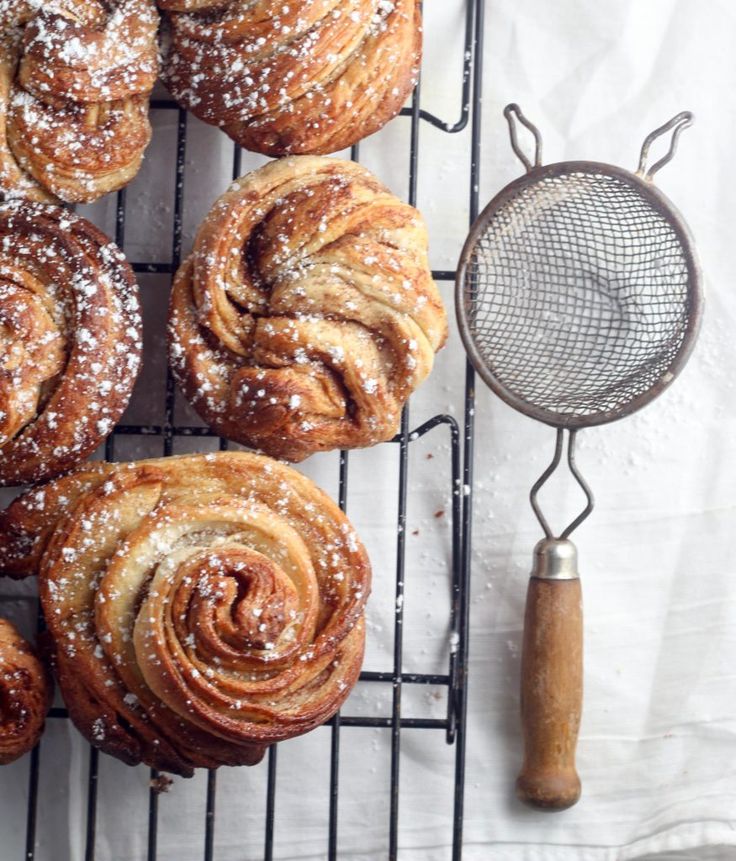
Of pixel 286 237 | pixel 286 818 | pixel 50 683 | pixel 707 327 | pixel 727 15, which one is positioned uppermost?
pixel 727 15

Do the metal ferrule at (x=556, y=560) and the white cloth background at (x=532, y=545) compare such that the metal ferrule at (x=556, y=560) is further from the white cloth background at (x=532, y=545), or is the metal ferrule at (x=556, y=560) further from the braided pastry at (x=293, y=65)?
the braided pastry at (x=293, y=65)

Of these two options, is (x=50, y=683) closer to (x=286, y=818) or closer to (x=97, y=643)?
(x=97, y=643)

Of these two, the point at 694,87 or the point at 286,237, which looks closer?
the point at 286,237

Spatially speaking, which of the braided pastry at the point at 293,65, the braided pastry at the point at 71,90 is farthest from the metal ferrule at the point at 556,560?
the braided pastry at the point at 71,90

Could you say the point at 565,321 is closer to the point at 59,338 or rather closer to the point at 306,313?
the point at 306,313

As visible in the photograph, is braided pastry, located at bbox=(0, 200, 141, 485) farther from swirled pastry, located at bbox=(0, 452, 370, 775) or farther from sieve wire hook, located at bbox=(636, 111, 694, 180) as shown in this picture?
sieve wire hook, located at bbox=(636, 111, 694, 180)

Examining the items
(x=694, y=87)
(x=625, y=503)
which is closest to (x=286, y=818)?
(x=625, y=503)
